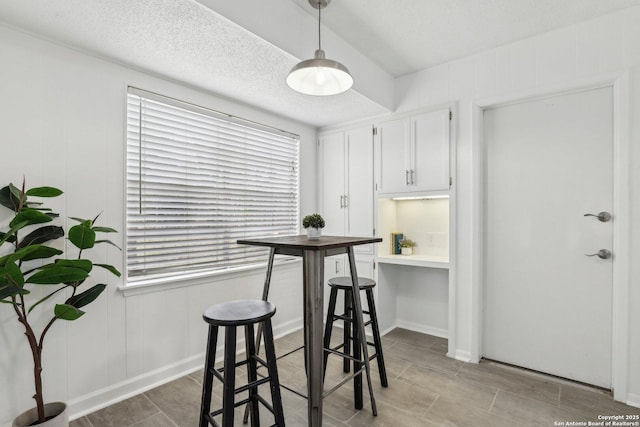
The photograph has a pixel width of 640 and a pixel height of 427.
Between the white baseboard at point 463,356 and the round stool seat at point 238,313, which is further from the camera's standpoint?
the white baseboard at point 463,356

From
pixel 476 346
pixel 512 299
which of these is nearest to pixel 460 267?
pixel 512 299

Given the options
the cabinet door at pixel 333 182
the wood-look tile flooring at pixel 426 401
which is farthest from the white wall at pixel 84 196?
the cabinet door at pixel 333 182

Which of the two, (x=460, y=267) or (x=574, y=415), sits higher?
(x=460, y=267)

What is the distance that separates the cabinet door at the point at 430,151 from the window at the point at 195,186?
139 cm

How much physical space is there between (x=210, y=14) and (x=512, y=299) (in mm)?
3051

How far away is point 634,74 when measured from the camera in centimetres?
221

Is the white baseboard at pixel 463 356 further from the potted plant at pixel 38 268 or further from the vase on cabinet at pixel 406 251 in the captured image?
the potted plant at pixel 38 268

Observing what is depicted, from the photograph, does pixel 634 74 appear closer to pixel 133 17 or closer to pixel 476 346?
pixel 476 346

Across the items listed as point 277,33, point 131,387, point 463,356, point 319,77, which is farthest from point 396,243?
point 131,387

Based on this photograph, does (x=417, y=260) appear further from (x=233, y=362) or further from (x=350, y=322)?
(x=233, y=362)

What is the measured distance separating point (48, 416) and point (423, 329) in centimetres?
316

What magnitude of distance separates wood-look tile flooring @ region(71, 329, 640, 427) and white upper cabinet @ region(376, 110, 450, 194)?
160cm

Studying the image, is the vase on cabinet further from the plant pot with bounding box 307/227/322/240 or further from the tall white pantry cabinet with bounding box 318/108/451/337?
the plant pot with bounding box 307/227/322/240

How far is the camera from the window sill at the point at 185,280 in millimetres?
2309
